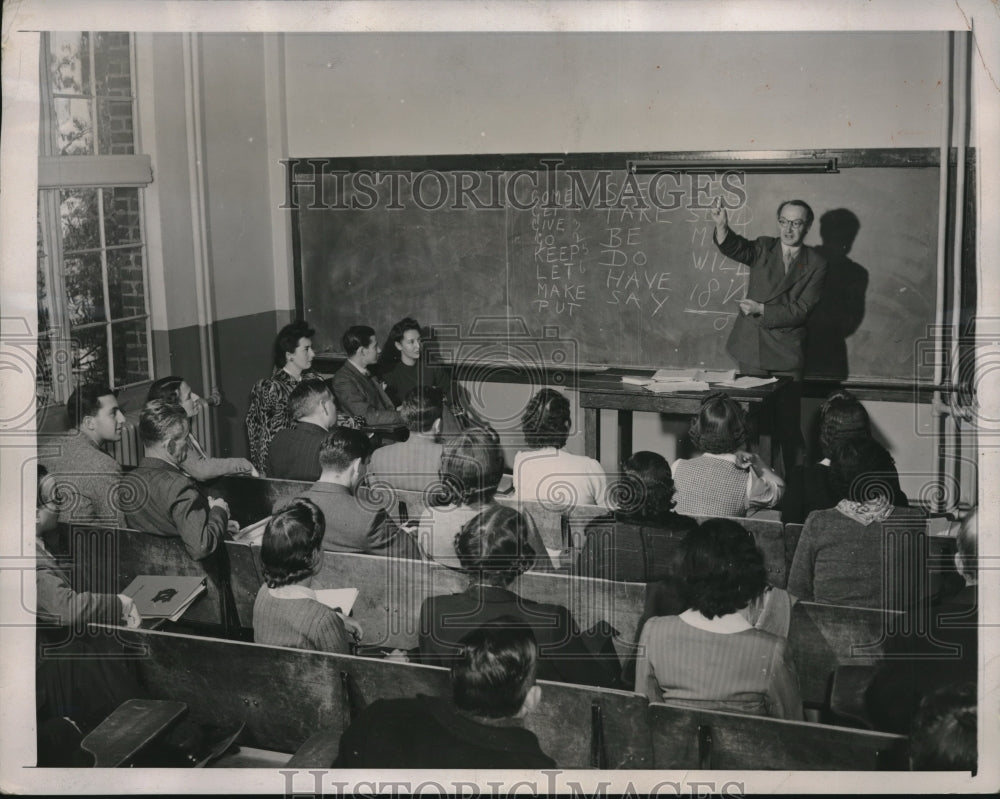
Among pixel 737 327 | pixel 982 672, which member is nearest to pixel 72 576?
pixel 982 672

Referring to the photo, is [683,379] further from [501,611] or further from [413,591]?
[501,611]

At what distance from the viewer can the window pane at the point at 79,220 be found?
497cm

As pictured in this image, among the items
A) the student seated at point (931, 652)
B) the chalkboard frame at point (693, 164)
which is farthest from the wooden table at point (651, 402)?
the student seated at point (931, 652)

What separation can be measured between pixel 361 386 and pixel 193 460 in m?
1.29

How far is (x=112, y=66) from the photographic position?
5121 millimetres

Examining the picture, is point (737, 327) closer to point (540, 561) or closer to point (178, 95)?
point (540, 561)

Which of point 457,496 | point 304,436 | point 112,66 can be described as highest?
point 112,66

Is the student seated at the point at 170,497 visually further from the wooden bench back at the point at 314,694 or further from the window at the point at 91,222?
the window at the point at 91,222

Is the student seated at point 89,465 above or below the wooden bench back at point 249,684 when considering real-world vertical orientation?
above

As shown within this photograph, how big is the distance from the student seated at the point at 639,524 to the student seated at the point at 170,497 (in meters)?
1.28

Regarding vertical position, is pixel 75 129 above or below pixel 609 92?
below

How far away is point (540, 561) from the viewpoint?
3.45 m

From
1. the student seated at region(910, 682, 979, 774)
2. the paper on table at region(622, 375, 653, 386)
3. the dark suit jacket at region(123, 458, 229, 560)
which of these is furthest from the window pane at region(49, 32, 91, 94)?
the student seated at region(910, 682, 979, 774)

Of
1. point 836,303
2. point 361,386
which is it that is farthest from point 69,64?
point 836,303
